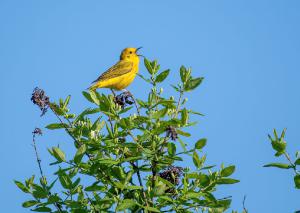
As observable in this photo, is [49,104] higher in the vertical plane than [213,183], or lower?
higher

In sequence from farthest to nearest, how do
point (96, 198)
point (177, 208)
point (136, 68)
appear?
point (136, 68)
point (96, 198)
point (177, 208)

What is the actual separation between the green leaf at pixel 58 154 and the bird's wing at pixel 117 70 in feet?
22.0

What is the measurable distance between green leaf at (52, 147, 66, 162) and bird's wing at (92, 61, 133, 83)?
22.0 feet

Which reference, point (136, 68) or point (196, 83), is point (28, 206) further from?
point (136, 68)

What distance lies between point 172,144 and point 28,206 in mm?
1433

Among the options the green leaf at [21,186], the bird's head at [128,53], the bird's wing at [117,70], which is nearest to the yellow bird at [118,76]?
the bird's wing at [117,70]

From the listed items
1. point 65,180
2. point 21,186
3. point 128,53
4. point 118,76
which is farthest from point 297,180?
point 128,53

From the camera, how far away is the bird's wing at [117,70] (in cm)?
1135

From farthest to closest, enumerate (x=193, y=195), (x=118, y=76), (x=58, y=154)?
(x=118, y=76) → (x=58, y=154) → (x=193, y=195)

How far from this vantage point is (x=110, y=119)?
473 cm

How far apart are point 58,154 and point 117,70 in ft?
23.8

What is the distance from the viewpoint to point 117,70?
1166cm

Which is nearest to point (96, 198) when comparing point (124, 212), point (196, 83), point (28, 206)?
point (124, 212)

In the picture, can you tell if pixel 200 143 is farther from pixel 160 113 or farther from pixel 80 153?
pixel 80 153
